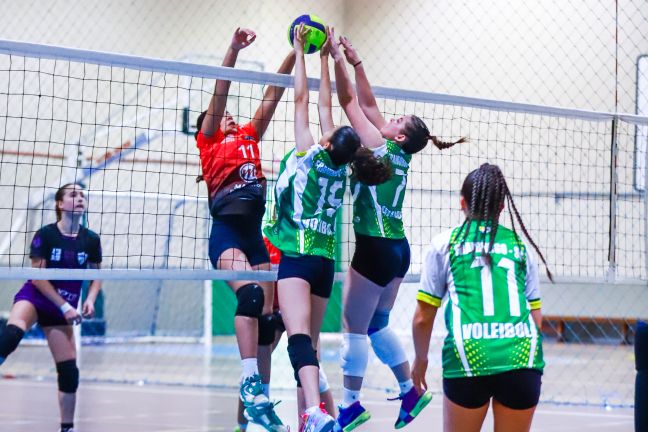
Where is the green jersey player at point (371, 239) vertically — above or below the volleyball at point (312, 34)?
below

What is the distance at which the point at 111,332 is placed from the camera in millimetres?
15789

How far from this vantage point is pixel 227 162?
5.92 metres

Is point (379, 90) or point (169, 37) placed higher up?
point (169, 37)

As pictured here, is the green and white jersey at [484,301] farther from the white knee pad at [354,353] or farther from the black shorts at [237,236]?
the black shorts at [237,236]

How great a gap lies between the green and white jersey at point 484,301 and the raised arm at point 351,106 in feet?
5.90

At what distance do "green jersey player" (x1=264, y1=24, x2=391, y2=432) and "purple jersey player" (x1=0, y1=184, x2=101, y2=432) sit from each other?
2011 millimetres

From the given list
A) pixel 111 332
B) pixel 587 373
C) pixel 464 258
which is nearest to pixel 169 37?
pixel 111 332

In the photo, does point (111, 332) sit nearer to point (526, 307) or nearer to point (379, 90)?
point (379, 90)

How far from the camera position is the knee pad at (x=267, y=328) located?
6234 mm

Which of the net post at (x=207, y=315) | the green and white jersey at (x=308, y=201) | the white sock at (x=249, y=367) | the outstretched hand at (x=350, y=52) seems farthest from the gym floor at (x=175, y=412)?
the net post at (x=207, y=315)

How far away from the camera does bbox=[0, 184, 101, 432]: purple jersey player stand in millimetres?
6703

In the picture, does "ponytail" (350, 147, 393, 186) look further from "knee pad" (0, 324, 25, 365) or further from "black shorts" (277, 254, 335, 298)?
"knee pad" (0, 324, 25, 365)

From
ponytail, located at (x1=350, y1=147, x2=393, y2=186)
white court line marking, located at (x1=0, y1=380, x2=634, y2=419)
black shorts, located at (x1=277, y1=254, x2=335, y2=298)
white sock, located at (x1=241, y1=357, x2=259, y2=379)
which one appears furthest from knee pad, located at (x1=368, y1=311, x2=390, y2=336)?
white court line marking, located at (x1=0, y1=380, x2=634, y2=419)

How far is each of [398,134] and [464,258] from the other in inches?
80.3
